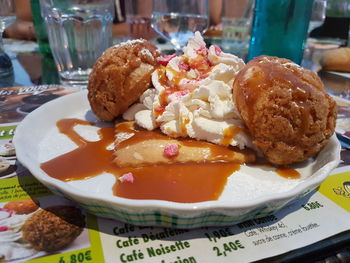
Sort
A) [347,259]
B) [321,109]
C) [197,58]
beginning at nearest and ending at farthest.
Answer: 1. [347,259]
2. [321,109]
3. [197,58]

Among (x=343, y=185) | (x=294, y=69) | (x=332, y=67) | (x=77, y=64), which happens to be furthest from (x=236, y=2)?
(x=343, y=185)

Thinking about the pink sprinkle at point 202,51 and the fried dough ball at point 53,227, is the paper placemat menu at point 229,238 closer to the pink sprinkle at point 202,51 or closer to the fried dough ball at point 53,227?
the fried dough ball at point 53,227

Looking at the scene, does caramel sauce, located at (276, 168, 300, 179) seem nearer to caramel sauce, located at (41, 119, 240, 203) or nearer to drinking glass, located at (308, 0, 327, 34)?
caramel sauce, located at (41, 119, 240, 203)

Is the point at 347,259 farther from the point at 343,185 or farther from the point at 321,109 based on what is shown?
the point at 321,109

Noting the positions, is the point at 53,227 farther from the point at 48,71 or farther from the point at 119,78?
the point at 48,71

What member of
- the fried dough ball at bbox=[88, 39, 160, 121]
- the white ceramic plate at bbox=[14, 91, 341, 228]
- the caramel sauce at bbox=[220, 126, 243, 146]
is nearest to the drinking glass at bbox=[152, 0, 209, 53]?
the fried dough ball at bbox=[88, 39, 160, 121]

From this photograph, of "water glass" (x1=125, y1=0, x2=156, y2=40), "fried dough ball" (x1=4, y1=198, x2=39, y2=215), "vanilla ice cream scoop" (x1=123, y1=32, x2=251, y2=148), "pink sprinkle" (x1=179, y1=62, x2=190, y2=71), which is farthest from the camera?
"water glass" (x1=125, y1=0, x2=156, y2=40)
